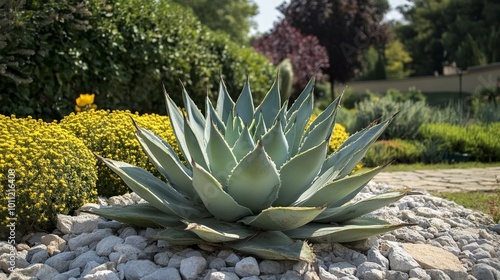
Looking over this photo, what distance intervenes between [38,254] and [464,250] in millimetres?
2779

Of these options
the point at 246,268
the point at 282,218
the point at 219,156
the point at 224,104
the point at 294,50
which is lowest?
the point at 246,268

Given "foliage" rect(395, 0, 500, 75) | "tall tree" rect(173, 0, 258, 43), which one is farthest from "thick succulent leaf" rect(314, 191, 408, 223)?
"foliage" rect(395, 0, 500, 75)

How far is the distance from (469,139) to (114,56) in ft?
21.5

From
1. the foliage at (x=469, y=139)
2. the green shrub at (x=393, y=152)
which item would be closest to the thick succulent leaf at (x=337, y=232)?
the green shrub at (x=393, y=152)

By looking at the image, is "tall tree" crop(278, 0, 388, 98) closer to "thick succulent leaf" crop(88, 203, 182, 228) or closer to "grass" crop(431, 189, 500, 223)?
"grass" crop(431, 189, 500, 223)

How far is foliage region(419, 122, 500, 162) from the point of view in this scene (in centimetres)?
1031

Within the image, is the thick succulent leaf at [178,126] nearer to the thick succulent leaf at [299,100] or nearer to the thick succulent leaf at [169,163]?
the thick succulent leaf at [169,163]

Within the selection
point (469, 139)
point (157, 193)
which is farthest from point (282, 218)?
point (469, 139)

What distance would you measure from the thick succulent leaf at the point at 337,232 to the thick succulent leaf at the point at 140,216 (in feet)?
2.48

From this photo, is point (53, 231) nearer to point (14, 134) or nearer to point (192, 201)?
point (14, 134)

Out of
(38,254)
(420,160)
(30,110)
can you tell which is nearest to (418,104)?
(420,160)

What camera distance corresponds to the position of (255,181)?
10.5ft

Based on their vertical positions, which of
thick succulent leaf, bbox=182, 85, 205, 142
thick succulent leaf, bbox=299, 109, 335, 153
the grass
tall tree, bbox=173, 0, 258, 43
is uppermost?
tall tree, bbox=173, 0, 258, 43

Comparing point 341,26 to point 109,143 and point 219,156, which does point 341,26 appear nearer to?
point 109,143
